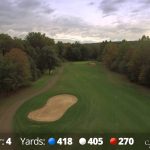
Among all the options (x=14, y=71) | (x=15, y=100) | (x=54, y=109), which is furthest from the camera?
(x=14, y=71)

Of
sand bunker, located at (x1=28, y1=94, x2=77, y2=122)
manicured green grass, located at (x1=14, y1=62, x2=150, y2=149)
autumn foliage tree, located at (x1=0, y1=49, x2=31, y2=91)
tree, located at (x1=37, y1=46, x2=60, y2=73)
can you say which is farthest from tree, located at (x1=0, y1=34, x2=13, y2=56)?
sand bunker, located at (x1=28, y1=94, x2=77, y2=122)

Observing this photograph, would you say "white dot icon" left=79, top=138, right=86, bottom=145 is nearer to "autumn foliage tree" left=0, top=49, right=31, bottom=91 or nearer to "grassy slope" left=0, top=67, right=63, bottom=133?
"grassy slope" left=0, top=67, right=63, bottom=133

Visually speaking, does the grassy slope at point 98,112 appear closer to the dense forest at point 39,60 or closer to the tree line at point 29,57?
the dense forest at point 39,60

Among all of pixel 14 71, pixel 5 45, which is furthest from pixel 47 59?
pixel 14 71

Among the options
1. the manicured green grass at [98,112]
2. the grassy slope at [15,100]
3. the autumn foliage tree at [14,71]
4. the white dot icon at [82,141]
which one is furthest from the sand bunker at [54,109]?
the white dot icon at [82,141]

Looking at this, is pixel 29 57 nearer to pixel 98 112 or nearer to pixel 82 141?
pixel 98 112

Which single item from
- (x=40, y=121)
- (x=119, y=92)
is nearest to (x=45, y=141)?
(x=40, y=121)
